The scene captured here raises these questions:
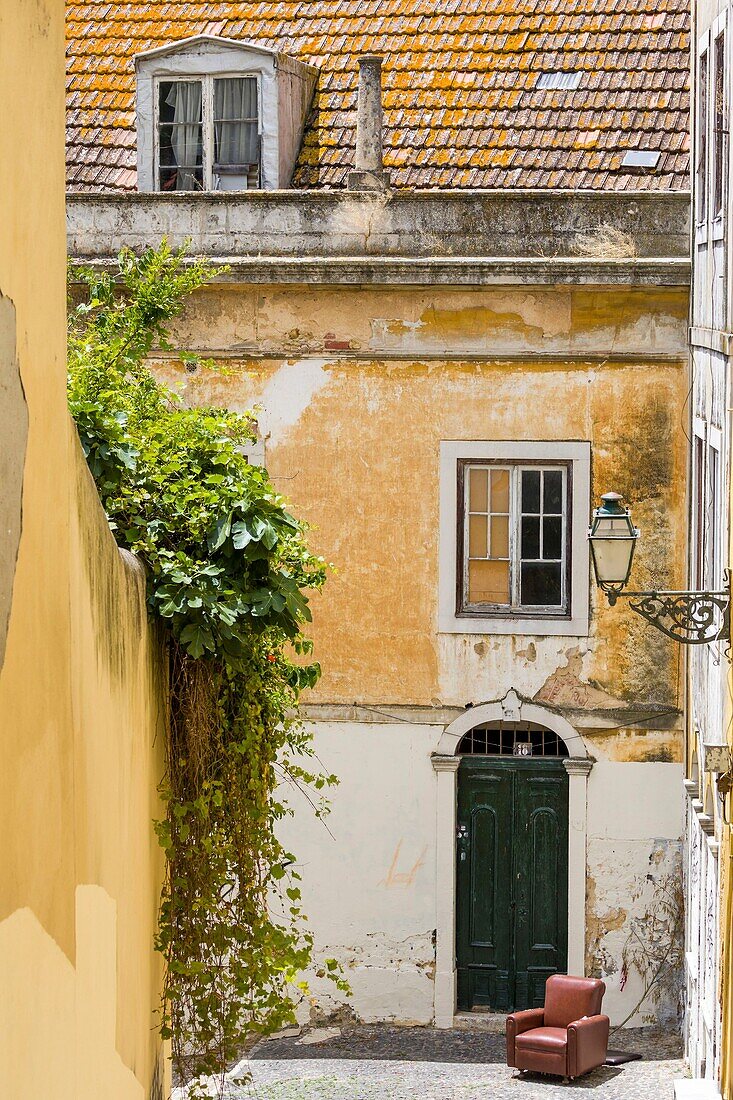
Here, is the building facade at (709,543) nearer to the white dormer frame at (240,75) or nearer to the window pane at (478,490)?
the window pane at (478,490)

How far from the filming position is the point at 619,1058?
12938mm

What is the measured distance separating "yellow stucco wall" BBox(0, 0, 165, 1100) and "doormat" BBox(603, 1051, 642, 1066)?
7559 mm

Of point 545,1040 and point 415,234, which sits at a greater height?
point 415,234

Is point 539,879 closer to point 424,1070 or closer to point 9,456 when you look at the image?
point 424,1070

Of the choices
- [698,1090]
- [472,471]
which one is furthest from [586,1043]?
[472,471]

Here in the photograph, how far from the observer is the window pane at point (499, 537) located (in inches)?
557

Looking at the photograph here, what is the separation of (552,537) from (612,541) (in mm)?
4865

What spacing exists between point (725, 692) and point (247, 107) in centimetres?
784

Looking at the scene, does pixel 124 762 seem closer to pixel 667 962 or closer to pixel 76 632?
pixel 76 632

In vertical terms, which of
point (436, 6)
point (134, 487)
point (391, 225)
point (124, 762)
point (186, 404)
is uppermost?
point (436, 6)

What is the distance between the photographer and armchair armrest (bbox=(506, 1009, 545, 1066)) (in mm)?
12617

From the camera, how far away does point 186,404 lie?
1436cm

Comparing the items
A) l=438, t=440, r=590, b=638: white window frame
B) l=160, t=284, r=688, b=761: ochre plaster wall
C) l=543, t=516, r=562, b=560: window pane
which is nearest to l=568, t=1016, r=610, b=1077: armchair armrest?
l=160, t=284, r=688, b=761: ochre plaster wall

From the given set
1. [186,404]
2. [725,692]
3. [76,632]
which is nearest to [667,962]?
[725,692]
